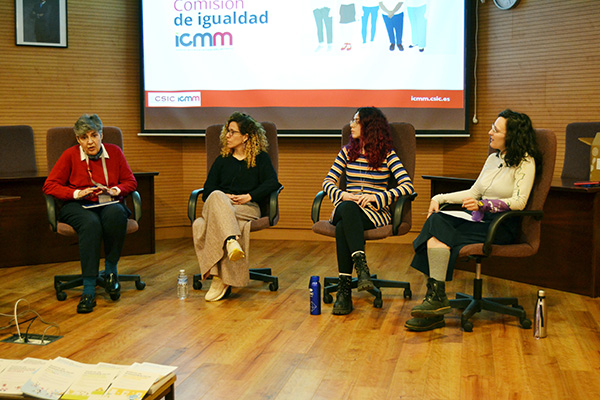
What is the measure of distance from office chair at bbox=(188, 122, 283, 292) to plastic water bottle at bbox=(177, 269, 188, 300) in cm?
20

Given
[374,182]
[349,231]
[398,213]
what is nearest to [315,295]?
[349,231]

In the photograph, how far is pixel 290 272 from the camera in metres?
4.70

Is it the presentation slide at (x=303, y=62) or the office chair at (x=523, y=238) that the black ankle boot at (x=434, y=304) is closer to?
the office chair at (x=523, y=238)

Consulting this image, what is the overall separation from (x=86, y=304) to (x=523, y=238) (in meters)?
2.37

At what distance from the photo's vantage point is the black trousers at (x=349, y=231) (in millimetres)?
3658

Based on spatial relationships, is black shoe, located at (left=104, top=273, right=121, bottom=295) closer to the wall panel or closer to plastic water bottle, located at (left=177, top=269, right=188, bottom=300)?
plastic water bottle, located at (left=177, top=269, right=188, bottom=300)

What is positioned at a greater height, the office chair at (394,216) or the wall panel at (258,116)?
the wall panel at (258,116)

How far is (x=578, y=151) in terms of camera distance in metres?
4.49

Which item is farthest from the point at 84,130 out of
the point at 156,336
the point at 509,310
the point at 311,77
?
the point at 509,310

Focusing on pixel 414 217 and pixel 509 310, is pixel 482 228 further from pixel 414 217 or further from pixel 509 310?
pixel 414 217

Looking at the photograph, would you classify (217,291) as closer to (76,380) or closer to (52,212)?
(52,212)

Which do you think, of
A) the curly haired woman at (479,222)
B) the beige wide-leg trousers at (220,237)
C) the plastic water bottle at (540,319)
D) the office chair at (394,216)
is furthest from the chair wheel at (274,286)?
the plastic water bottle at (540,319)

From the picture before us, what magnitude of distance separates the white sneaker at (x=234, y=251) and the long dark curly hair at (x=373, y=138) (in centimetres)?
87

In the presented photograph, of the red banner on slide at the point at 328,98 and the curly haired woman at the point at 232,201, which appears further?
the red banner on slide at the point at 328,98
